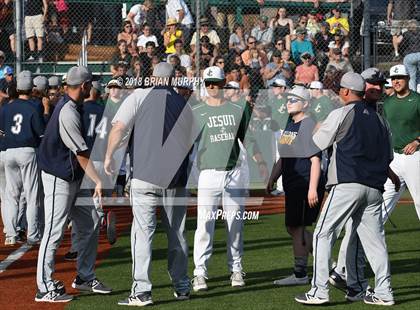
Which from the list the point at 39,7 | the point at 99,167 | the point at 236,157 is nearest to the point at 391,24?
the point at 39,7

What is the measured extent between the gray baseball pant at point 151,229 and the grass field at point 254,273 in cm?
27

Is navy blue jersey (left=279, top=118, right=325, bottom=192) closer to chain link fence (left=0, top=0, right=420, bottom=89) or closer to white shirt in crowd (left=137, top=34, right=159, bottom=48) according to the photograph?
chain link fence (left=0, top=0, right=420, bottom=89)

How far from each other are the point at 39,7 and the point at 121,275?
1126 cm

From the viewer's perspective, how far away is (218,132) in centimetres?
979

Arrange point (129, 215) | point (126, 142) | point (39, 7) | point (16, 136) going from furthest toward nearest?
point (39, 7) → point (129, 215) → point (16, 136) → point (126, 142)

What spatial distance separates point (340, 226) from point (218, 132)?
1.77 m

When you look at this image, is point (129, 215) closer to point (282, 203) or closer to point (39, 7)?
point (282, 203)

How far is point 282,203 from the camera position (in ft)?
58.1

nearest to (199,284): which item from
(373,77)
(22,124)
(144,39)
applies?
(373,77)

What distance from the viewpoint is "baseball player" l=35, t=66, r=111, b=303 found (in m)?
8.92

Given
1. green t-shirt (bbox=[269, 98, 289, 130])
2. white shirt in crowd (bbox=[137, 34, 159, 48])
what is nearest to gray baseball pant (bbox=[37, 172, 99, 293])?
green t-shirt (bbox=[269, 98, 289, 130])

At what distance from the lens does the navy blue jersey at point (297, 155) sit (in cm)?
968

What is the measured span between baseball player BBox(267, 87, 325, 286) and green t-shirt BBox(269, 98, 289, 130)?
863 cm

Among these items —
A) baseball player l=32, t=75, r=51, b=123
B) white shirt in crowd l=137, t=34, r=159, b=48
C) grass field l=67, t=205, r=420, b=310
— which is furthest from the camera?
white shirt in crowd l=137, t=34, r=159, b=48
